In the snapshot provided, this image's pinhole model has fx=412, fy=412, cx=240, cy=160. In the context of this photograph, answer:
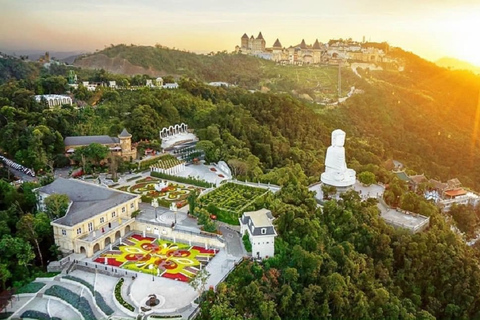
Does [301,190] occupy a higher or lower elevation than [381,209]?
higher

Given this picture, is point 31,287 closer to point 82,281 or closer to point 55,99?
point 82,281

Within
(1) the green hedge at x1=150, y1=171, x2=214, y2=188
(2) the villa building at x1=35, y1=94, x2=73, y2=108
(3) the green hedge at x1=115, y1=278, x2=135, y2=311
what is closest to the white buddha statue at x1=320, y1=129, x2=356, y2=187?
(1) the green hedge at x1=150, y1=171, x2=214, y2=188

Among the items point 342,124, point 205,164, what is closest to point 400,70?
point 342,124

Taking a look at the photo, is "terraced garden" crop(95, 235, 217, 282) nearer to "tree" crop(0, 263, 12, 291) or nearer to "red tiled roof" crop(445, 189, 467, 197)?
"tree" crop(0, 263, 12, 291)

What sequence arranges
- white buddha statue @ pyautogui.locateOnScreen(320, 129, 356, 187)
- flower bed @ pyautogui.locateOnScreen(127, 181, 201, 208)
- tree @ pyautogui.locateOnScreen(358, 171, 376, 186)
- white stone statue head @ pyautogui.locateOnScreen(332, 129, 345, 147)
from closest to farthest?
flower bed @ pyautogui.locateOnScreen(127, 181, 201, 208)
white buddha statue @ pyautogui.locateOnScreen(320, 129, 356, 187)
white stone statue head @ pyautogui.locateOnScreen(332, 129, 345, 147)
tree @ pyautogui.locateOnScreen(358, 171, 376, 186)

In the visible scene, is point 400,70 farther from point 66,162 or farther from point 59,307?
point 59,307

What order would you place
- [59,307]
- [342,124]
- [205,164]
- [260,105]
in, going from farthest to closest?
1. [342,124]
2. [260,105]
3. [205,164]
4. [59,307]

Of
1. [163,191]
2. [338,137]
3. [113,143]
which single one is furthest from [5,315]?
[338,137]
